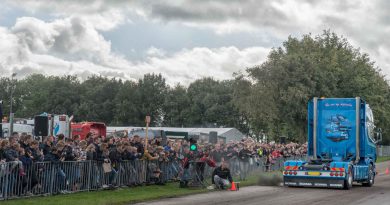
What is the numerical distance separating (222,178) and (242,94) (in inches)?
1376

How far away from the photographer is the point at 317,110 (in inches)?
1049

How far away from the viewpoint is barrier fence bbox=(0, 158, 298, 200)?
1616 cm

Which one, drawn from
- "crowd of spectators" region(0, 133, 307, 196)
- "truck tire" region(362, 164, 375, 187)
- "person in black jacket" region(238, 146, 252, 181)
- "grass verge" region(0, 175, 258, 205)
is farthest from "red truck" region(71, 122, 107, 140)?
"truck tire" region(362, 164, 375, 187)

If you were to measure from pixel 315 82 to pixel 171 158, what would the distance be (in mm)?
29299

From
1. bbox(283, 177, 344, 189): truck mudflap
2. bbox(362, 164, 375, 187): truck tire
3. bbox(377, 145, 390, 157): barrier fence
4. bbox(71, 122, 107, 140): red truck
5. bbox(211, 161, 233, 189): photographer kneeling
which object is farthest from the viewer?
bbox(377, 145, 390, 157): barrier fence

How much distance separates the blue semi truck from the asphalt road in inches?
55.0

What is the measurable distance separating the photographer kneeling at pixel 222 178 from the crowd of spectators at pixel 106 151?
149 cm

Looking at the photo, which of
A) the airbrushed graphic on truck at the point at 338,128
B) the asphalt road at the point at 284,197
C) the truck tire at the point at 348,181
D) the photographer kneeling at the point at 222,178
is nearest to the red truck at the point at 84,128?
the photographer kneeling at the point at 222,178

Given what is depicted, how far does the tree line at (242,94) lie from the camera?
50.7 m

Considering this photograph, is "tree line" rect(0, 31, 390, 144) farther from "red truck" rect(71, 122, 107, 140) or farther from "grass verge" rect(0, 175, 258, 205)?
"grass verge" rect(0, 175, 258, 205)

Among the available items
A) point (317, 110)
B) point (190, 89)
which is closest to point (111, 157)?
point (317, 110)

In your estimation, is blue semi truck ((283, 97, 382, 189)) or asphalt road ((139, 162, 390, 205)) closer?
asphalt road ((139, 162, 390, 205))

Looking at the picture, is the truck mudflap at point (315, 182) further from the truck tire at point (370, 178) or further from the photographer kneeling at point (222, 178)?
the truck tire at point (370, 178)

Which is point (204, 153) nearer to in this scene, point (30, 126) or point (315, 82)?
point (30, 126)
